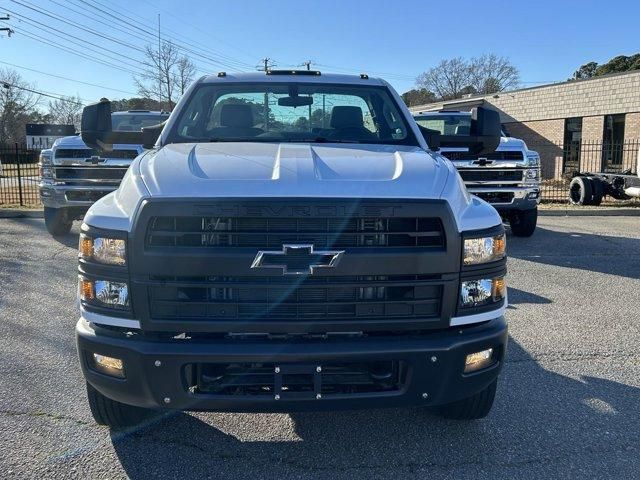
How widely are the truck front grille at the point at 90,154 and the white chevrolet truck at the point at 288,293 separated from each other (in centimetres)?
637

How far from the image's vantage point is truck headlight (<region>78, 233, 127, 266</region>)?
2568 millimetres

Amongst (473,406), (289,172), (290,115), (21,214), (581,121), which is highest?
(581,121)

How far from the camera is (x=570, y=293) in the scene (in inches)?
248

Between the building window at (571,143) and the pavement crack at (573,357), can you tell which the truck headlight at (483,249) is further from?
the building window at (571,143)

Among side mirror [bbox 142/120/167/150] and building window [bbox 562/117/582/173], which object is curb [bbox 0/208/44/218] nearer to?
side mirror [bbox 142/120/167/150]

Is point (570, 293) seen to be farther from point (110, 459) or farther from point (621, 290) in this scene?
point (110, 459)

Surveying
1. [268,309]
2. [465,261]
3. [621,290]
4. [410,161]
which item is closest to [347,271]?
[268,309]

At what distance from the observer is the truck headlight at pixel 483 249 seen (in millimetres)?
2674

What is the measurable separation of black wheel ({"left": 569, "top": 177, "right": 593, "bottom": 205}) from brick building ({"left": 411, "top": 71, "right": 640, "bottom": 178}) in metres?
7.91

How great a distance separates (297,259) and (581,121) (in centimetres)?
2711

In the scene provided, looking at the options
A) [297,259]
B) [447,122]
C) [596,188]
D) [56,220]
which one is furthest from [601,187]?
[297,259]

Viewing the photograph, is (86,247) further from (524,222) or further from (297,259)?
(524,222)

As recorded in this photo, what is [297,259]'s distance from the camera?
2541 millimetres

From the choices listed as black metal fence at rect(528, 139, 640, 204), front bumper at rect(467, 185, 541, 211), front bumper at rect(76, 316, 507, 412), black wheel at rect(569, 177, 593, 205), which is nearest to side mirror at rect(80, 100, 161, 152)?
front bumper at rect(76, 316, 507, 412)
